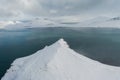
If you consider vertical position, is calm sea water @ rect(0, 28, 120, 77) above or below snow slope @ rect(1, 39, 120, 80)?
below

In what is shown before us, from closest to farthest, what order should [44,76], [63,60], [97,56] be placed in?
[44,76] < [63,60] < [97,56]

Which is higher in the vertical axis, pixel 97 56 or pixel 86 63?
pixel 86 63

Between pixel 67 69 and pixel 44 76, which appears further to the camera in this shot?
pixel 67 69

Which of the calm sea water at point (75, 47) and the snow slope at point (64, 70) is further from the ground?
the snow slope at point (64, 70)

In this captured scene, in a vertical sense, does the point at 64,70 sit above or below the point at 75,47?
above

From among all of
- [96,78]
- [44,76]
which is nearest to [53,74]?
[44,76]

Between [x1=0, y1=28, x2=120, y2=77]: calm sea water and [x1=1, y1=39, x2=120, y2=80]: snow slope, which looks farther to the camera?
[x1=0, y1=28, x2=120, y2=77]: calm sea water

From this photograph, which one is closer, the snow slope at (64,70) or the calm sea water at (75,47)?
the snow slope at (64,70)

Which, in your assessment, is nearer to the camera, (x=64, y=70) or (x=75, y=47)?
(x=64, y=70)

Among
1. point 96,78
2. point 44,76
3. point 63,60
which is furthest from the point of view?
point 63,60

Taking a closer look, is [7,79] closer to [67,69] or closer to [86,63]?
[67,69]
